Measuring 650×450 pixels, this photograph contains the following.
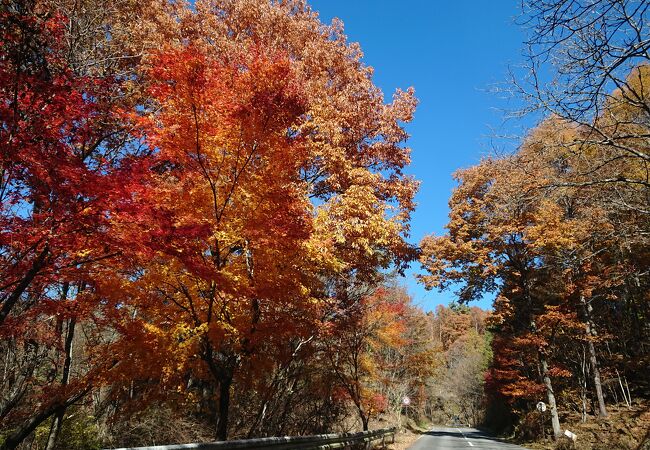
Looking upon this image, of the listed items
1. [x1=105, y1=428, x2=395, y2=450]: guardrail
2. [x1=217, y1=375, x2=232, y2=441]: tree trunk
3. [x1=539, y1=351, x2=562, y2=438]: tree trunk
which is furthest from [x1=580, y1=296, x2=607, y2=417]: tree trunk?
[x1=217, y1=375, x2=232, y2=441]: tree trunk

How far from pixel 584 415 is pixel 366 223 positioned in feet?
60.6

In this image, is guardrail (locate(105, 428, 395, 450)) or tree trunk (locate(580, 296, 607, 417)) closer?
guardrail (locate(105, 428, 395, 450))

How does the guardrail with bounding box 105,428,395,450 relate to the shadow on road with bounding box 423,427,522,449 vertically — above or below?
above

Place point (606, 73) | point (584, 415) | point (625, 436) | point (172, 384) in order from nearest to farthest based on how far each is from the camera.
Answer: point (606, 73) < point (172, 384) < point (625, 436) < point (584, 415)

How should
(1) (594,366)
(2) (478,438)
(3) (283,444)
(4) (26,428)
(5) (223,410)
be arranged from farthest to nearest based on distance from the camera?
(2) (478,438) < (1) (594,366) < (5) (223,410) < (4) (26,428) < (3) (283,444)

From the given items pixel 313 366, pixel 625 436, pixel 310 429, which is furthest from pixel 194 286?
pixel 625 436

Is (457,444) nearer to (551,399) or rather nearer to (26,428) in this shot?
(551,399)

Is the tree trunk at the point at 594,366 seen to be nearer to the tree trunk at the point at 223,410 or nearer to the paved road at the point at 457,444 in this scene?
the paved road at the point at 457,444

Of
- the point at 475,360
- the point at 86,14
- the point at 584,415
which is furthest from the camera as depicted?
the point at 475,360

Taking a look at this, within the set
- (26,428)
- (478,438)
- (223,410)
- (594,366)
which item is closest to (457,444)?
(594,366)

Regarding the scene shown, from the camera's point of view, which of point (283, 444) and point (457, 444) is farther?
point (457, 444)

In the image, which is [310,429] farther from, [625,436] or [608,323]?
[608,323]

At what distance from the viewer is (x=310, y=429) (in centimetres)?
1641

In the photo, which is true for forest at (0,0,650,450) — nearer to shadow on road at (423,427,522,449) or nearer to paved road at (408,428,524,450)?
paved road at (408,428,524,450)
